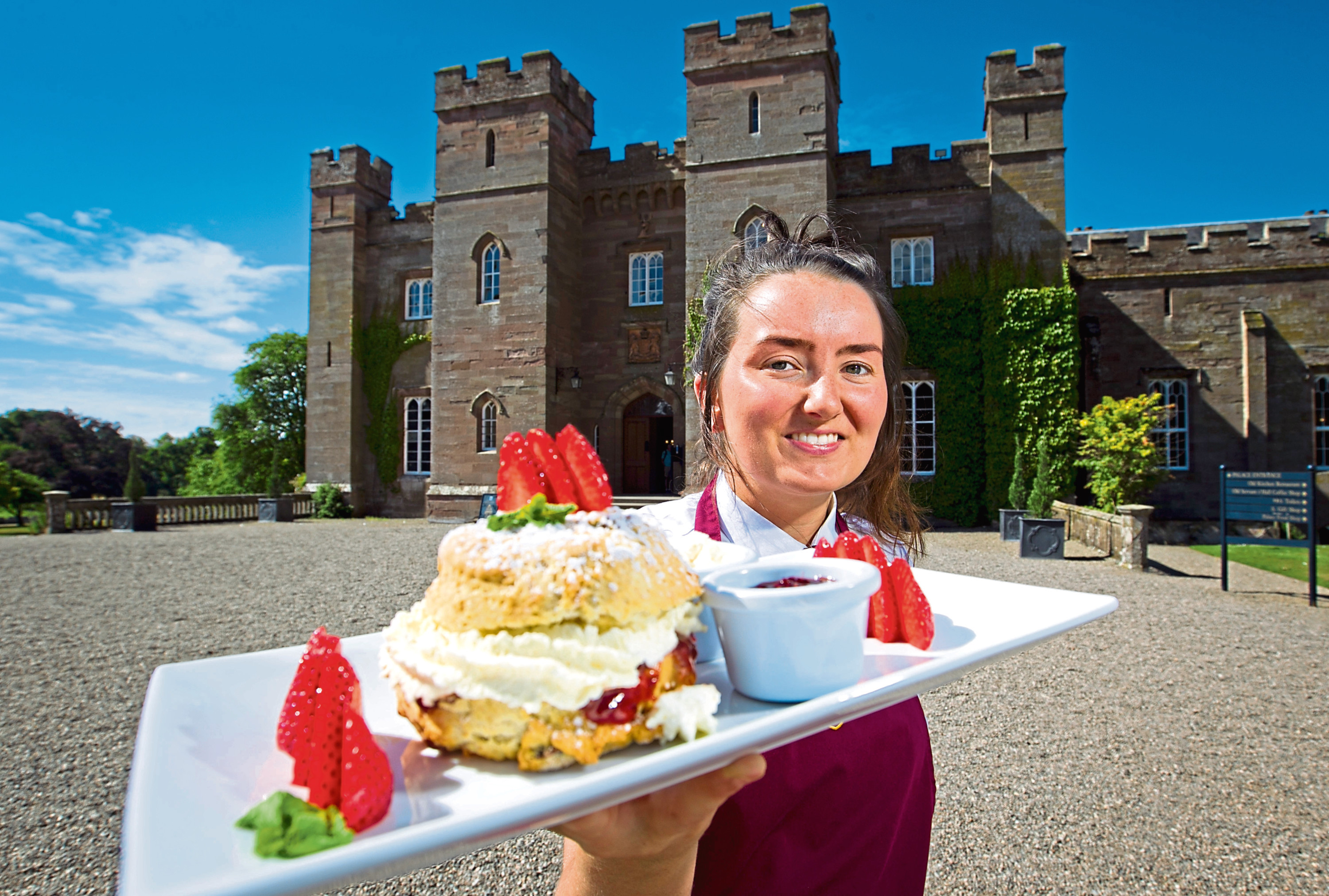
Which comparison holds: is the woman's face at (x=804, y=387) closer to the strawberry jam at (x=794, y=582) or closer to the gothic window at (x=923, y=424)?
the strawberry jam at (x=794, y=582)

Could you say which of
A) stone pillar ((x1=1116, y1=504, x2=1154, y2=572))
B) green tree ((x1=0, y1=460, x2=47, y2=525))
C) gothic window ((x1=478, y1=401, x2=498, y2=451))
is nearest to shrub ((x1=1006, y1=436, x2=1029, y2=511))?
stone pillar ((x1=1116, y1=504, x2=1154, y2=572))

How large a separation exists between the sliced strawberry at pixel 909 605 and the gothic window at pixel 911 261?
18784 millimetres

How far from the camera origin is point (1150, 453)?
12.6 metres

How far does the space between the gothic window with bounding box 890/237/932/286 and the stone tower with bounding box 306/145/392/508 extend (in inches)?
696

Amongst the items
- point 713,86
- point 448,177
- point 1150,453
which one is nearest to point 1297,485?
point 1150,453

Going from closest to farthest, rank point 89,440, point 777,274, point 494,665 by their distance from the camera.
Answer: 1. point 494,665
2. point 777,274
3. point 89,440

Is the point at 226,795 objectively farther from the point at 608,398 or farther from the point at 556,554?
the point at 608,398

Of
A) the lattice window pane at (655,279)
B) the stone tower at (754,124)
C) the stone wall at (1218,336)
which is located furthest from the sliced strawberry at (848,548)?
the stone wall at (1218,336)

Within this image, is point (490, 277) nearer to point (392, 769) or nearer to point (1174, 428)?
point (1174, 428)

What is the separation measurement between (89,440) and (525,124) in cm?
4778

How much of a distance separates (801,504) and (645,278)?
65.1 ft

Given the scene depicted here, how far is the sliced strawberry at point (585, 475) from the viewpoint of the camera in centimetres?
134

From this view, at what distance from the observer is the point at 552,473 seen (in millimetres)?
1355

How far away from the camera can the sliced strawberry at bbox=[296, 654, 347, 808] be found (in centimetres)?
93
